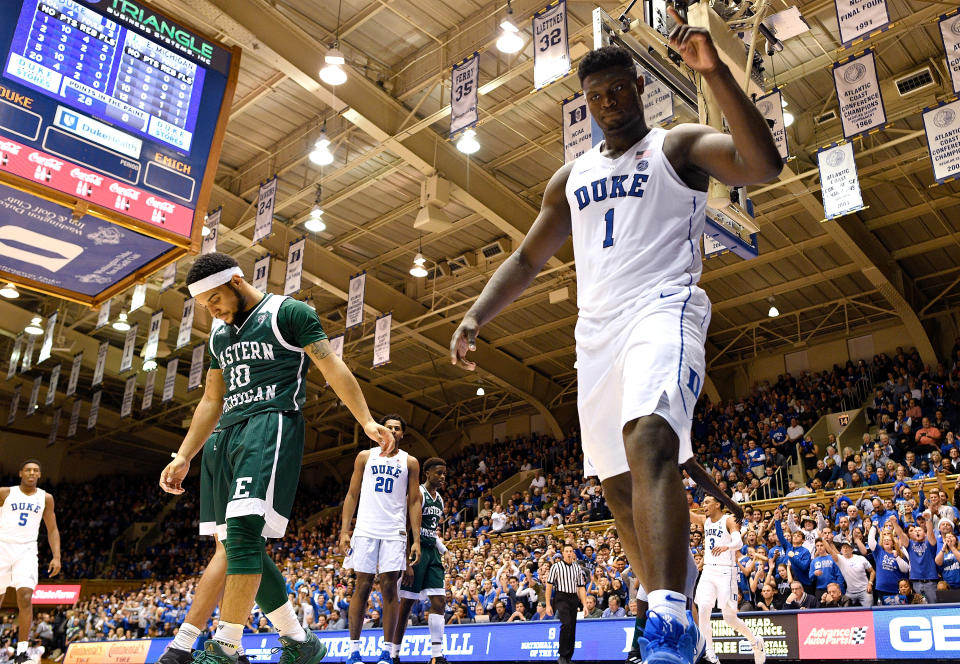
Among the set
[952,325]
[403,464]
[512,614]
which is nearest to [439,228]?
[512,614]

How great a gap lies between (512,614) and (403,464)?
23.7 feet

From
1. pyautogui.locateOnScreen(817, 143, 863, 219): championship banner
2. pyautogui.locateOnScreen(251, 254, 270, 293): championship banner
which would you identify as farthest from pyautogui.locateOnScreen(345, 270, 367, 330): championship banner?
pyautogui.locateOnScreen(817, 143, 863, 219): championship banner

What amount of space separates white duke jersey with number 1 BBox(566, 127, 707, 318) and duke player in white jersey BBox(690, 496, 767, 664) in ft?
23.5

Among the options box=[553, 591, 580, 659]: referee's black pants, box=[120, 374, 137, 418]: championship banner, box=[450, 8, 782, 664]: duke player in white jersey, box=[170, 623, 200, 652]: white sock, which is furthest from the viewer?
box=[120, 374, 137, 418]: championship banner

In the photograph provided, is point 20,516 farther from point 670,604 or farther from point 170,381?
point 170,381

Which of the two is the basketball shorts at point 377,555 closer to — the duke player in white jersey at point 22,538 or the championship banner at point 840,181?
the duke player in white jersey at point 22,538

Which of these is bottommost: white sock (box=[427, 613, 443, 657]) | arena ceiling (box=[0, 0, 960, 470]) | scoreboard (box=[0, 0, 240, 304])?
white sock (box=[427, 613, 443, 657])

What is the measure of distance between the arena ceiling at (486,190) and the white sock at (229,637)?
38.6ft

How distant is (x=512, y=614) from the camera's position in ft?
44.4

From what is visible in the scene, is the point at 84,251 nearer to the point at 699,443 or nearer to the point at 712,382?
the point at 699,443

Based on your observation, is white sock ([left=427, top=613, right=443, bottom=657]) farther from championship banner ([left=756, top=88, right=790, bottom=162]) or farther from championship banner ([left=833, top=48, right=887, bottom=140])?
championship banner ([left=833, top=48, right=887, bottom=140])

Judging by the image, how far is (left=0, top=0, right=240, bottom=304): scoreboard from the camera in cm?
800

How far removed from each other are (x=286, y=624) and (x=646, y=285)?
7.82 feet

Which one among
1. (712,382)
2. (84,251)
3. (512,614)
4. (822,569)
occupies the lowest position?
(512,614)
